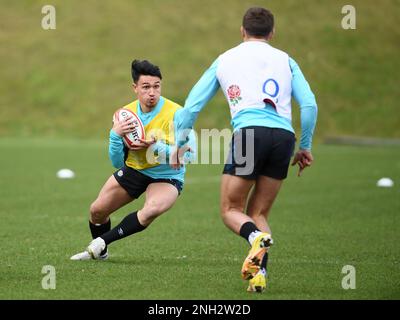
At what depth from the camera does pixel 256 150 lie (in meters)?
6.45

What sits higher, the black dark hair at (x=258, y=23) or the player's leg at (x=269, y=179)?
the black dark hair at (x=258, y=23)

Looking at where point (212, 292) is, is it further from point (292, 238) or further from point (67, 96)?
point (67, 96)

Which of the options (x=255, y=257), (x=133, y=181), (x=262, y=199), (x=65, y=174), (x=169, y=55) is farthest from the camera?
(x=169, y=55)

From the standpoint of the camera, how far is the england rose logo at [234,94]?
6516 millimetres

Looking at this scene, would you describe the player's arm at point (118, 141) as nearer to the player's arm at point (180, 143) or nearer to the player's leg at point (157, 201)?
→ the player's leg at point (157, 201)

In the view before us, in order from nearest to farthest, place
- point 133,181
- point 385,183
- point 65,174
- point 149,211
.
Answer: point 149,211
point 133,181
point 385,183
point 65,174

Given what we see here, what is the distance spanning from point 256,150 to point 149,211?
177 cm

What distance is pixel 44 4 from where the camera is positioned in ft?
115

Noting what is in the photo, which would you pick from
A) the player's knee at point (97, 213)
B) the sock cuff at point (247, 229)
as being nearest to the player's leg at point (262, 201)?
the sock cuff at point (247, 229)

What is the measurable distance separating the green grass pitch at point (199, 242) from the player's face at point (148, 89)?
1.46 m

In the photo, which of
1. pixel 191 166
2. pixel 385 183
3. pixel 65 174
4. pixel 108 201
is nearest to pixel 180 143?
pixel 108 201

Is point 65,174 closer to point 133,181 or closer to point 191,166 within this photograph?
point 191,166

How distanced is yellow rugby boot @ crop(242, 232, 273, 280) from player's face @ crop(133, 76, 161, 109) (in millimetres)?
2114

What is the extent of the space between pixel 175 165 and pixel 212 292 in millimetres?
1029
